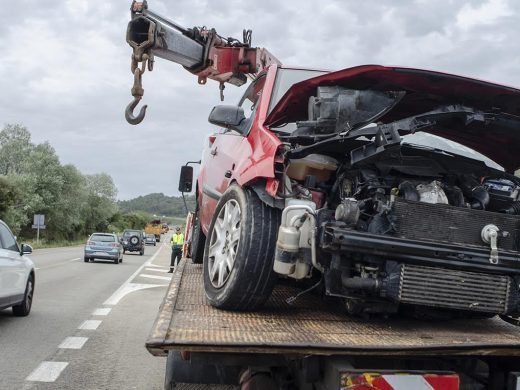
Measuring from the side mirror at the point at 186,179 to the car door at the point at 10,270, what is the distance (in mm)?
2577

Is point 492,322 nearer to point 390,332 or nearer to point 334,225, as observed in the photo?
point 390,332

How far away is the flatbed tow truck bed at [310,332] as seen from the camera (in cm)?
268

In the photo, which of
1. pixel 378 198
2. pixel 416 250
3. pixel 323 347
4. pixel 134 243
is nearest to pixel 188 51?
pixel 378 198

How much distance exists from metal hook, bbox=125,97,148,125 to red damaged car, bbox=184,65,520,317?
2.21 m

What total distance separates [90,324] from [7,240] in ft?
5.75

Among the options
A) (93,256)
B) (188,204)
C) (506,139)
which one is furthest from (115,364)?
(93,256)

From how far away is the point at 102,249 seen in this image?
27.3 meters

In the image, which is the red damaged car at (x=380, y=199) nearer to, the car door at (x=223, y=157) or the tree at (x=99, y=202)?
the car door at (x=223, y=157)

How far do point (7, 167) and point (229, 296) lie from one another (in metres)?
72.5

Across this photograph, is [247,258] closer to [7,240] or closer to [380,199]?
[380,199]

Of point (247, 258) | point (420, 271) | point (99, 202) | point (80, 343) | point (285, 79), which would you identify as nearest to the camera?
point (420, 271)

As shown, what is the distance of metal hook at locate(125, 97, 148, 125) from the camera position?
6133mm

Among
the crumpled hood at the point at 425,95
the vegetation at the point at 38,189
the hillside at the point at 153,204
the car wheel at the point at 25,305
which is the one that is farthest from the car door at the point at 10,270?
the hillside at the point at 153,204

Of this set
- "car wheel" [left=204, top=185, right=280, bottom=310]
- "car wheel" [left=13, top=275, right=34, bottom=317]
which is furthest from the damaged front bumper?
"car wheel" [left=13, top=275, right=34, bottom=317]
